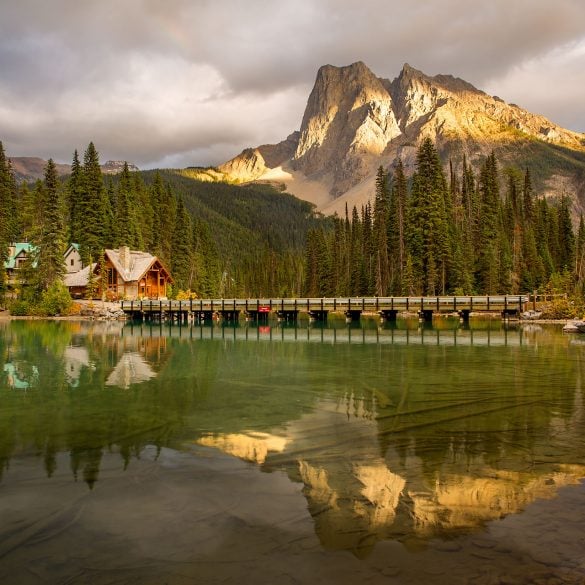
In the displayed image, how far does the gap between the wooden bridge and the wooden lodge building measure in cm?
511

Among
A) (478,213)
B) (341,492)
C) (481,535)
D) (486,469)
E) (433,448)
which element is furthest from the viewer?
(478,213)

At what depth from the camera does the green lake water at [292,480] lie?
6254 millimetres

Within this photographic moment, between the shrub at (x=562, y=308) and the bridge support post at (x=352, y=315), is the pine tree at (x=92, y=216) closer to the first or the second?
the bridge support post at (x=352, y=315)

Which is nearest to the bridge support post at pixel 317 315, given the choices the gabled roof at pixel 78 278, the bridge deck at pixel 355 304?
the bridge deck at pixel 355 304

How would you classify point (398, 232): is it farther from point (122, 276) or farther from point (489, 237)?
point (122, 276)

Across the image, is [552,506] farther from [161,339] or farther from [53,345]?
[161,339]

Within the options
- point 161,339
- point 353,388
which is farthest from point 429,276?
point 353,388

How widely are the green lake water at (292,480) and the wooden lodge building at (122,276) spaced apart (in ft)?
175

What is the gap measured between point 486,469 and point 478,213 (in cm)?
8407

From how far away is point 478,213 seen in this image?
287 feet

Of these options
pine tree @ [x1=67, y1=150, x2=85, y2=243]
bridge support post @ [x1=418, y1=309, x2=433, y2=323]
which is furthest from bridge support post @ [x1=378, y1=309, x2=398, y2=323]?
pine tree @ [x1=67, y1=150, x2=85, y2=243]

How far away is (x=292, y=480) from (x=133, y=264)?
68249 millimetres

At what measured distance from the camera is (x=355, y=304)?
190 ft

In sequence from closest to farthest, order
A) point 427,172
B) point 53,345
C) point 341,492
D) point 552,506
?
point 552,506 < point 341,492 < point 53,345 < point 427,172
